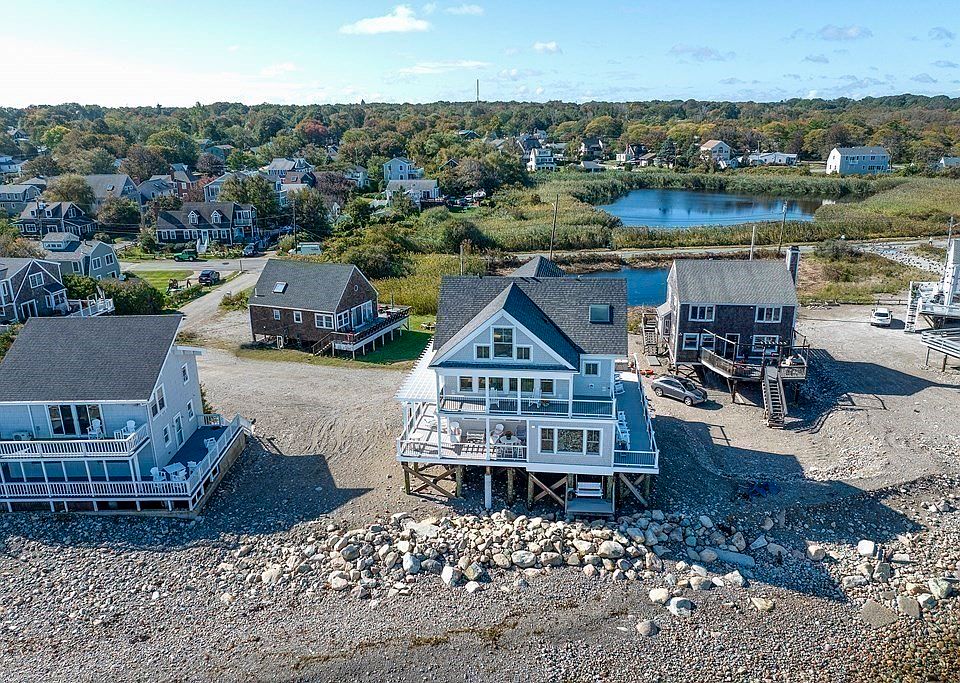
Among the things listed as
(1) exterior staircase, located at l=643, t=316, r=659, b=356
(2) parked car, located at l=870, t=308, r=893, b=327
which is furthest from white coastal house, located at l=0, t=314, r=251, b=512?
(2) parked car, located at l=870, t=308, r=893, b=327

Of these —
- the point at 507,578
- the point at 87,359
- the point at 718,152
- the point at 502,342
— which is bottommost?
the point at 507,578

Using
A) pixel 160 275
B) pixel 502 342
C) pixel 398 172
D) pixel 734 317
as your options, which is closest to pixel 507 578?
pixel 502 342

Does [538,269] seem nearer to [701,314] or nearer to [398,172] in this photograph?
[701,314]

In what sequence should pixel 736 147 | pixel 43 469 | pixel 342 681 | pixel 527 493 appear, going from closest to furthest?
pixel 342 681 < pixel 43 469 < pixel 527 493 < pixel 736 147

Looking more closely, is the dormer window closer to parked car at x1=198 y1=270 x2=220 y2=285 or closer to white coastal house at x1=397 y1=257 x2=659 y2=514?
white coastal house at x1=397 y1=257 x2=659 y2=514

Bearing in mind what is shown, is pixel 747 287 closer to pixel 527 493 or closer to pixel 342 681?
pixel 527 493

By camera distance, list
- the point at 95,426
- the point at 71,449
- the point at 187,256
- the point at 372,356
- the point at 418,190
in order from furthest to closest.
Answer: the point at 418,190 < the point at 187,256 < the point at 372,356 < the point at 95,426 < the point at 71,449

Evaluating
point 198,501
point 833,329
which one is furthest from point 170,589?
point 833,329

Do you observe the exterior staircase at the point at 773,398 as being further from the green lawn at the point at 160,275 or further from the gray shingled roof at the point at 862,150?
the gray shingled roof at the point at 862,150
